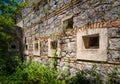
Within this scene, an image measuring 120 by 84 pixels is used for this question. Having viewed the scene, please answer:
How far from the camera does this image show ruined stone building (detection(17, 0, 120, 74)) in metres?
3.11

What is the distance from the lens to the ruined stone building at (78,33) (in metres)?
3.11

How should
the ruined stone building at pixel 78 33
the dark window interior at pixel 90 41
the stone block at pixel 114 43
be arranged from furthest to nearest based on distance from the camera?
the dark window interior at pixel 90 41
the ruined stone building at pixel 78 33
the stone block at pixel 114 43

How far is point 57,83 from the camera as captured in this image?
441cm

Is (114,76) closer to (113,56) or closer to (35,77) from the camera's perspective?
(113,56)

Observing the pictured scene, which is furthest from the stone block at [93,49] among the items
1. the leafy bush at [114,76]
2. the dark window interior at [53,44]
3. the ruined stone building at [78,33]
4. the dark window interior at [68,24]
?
the dark window interior at [53,44]

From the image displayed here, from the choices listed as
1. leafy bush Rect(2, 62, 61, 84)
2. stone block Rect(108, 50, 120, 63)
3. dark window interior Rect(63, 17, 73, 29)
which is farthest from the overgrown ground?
dark window interior Rect(63, 17, 73, 29)

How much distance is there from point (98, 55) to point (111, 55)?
1.06 feet

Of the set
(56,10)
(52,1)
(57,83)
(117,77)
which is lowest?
(57,83)

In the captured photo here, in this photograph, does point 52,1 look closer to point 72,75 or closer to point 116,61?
point 72,75

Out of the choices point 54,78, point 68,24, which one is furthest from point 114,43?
point 54,78

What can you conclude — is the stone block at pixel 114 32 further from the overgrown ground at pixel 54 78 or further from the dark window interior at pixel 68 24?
the dark window interior at pixel 68 24

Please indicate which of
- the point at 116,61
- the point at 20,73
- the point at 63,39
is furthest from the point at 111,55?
the point at 20,73

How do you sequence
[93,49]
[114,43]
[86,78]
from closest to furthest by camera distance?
[114,43]
[93,49]
[86,78]

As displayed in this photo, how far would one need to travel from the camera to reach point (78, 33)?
401cm
